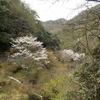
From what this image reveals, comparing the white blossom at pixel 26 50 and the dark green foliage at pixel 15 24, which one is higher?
the dark green foliage at pixel 15 24

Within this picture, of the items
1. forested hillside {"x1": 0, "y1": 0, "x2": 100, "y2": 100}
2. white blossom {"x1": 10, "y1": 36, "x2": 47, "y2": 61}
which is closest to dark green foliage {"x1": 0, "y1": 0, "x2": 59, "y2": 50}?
forested hillside {"x1": 0, "y1": 0, "x2": 100, "y2": 100}

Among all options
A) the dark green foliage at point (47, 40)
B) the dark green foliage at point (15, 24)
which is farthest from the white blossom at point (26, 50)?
the dark green foliage at point (47, 40)

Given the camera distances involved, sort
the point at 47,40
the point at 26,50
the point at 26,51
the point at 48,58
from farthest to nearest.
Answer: the point at 47,40
the point at 48,58
the point at 26,50
the point at 26,51

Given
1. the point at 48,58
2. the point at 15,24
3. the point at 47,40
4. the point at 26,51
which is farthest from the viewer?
the point at 47,40

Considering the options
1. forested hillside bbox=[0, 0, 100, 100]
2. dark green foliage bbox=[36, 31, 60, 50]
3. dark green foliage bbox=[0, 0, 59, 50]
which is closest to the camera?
forested hillside bbox=[0, 0, 100, 100]

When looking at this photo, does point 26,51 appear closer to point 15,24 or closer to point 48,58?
point 48,58

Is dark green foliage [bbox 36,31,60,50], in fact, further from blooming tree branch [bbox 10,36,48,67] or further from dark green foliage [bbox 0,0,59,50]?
blooming tree branch [bbox 10,36,48,67]

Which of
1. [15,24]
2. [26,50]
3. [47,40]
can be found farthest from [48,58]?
[47,40]

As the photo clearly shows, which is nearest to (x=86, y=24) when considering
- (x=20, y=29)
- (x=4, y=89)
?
(x=4, y=89)

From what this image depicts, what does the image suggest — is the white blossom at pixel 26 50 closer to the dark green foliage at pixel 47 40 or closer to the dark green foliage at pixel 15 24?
the dark green foliage at pixel 15 24

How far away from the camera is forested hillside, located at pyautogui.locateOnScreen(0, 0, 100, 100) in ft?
25.0

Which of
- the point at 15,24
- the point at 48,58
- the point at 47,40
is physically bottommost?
the point at 48,58

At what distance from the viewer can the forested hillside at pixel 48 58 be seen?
25.0ft

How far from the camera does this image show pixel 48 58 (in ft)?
81.9
